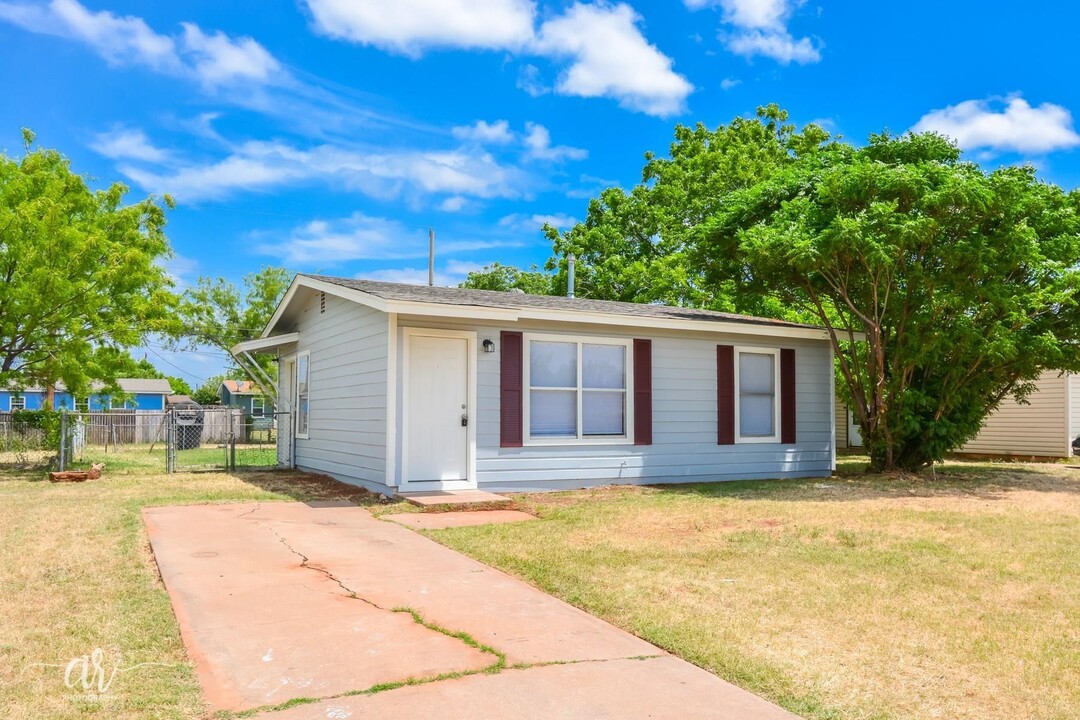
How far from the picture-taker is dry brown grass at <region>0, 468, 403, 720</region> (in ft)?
10.4

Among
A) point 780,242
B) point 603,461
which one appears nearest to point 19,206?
point 603,461

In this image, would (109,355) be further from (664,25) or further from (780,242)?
(664,25)

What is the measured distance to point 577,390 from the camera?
10.7 metres

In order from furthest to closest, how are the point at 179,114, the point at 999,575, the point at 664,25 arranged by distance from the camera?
the point at 179,114
the point at 664,25
the point at 999,575

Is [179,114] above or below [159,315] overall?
above

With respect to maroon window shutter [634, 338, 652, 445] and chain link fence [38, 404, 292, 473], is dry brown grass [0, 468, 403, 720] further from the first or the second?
chain link fence [38, 404, 292, 473]

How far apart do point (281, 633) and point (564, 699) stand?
171 cm

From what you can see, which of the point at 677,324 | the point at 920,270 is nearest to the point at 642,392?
the point at 677,324

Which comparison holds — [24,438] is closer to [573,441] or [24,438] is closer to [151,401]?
[573,441]

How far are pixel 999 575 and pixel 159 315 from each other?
46.3 ft

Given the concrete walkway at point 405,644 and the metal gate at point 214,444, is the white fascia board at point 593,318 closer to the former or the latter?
the concrete walkway at point 405,644

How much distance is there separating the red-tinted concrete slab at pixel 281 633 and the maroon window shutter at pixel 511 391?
415cm

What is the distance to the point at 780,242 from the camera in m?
10.7

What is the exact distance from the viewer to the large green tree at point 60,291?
13.1 m
